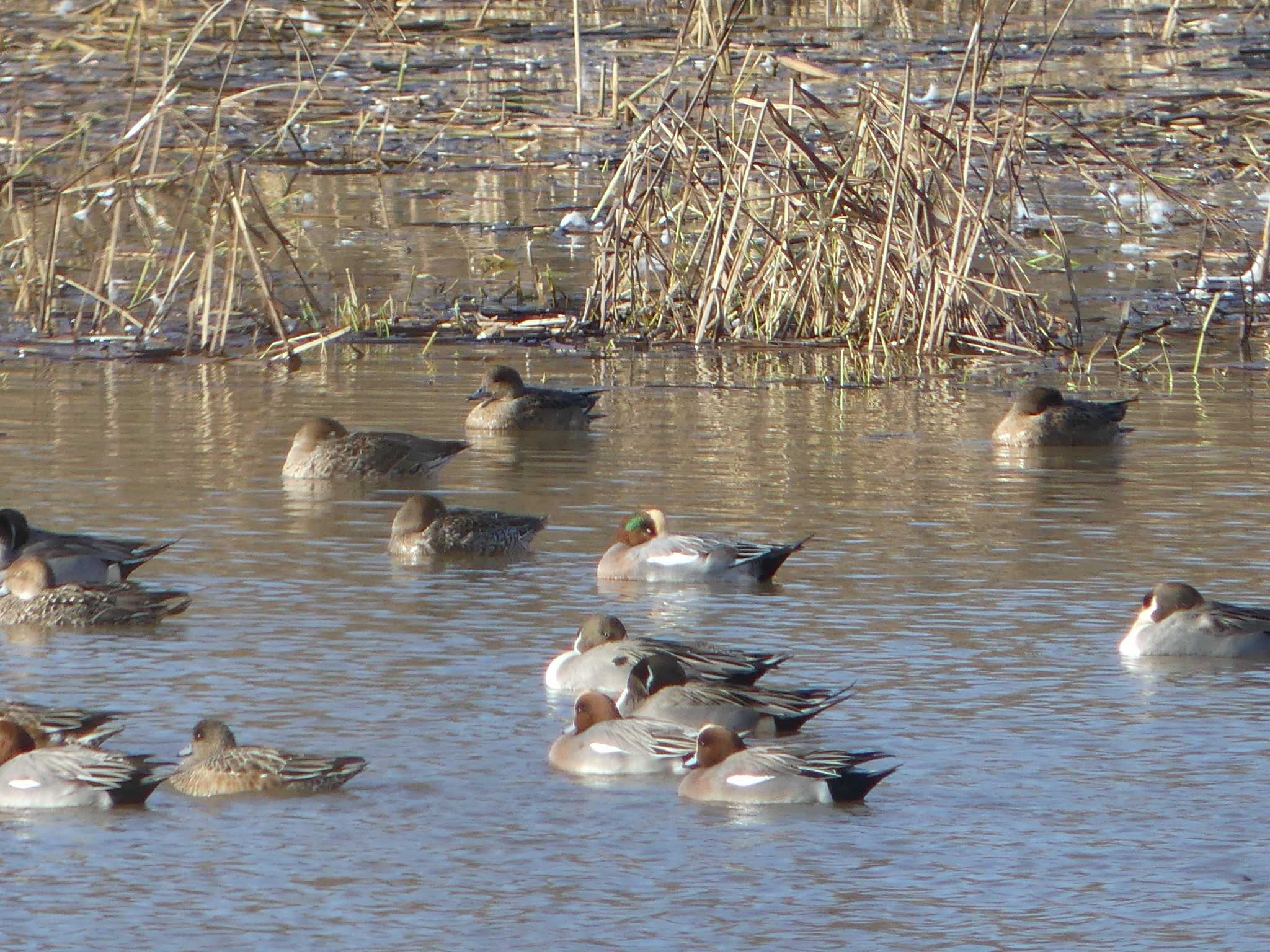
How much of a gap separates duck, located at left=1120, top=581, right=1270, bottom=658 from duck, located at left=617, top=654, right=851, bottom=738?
1.49m

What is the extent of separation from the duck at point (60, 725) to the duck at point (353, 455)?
16.5 ft

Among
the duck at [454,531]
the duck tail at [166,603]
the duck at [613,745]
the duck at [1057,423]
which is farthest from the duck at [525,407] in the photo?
the duck at [613,745]

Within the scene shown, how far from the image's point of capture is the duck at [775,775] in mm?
7195

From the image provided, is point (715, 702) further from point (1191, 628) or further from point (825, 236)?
point (825, 236)

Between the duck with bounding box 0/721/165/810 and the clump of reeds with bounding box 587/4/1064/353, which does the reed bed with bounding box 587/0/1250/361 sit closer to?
the clump of reeds with bounding box 587/4/1064/353

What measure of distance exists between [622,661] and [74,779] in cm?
209

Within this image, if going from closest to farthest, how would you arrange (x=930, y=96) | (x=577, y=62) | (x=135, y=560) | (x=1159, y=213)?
1. (x=135, y=560)
2. (x=1159, y=213)
3. (x=577, y=62)
4. (x=930, y=96)

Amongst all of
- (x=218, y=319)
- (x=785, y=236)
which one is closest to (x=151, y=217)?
(x=218, y=319)

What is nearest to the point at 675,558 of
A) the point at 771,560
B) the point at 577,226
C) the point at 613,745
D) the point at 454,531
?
the point at 771,560

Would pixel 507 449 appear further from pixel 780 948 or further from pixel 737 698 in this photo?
pixel 780 948

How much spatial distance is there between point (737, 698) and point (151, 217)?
14568 mm

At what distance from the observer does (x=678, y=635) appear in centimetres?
959

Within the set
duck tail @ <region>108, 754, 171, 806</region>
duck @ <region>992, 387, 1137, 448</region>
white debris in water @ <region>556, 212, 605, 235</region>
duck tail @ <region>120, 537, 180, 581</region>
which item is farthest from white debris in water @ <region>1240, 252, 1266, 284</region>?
duck tail @ <region>108, 754, 171, 806</region>

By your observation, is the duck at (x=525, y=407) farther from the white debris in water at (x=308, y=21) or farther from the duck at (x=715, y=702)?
the white debris in water at (x=308, y=21)
